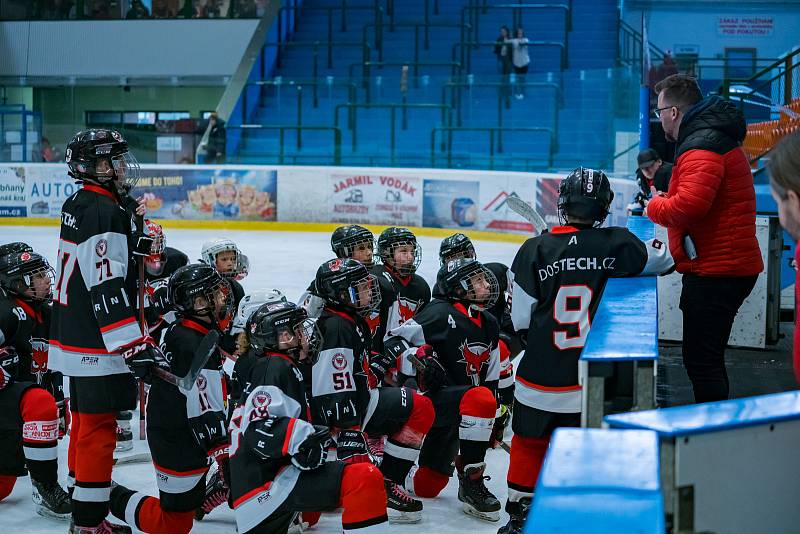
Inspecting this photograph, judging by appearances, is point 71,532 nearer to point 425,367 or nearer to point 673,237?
point 425,367

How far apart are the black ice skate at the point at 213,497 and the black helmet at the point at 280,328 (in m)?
0.95

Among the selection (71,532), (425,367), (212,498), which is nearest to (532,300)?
(425,367)

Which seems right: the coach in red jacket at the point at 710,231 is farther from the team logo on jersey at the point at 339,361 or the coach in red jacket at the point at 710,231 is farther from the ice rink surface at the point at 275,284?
the team logo on jersey at the point at 339,361

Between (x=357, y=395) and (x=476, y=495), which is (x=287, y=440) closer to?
(x=357, y=395)

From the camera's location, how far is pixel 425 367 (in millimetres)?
3959

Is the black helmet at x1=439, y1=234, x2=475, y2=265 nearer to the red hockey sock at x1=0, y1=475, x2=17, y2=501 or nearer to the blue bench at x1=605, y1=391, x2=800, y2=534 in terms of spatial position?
the red hockey sock at x1=0, y1=475, x2=17, y2=501

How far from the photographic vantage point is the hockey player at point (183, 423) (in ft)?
11.7

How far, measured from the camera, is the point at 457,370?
13.6ft

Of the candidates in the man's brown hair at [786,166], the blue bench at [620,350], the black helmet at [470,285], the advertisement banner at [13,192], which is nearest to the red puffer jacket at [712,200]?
the blue bench at [620,350]

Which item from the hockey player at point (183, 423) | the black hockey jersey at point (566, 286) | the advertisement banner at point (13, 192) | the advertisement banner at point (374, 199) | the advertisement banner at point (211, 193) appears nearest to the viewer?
the black hockey jersey at point (566, 286)

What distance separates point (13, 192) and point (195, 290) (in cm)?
1268

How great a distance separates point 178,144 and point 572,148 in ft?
19.3

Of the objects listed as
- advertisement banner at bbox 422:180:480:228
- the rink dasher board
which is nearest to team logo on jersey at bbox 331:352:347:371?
the rink dasher board

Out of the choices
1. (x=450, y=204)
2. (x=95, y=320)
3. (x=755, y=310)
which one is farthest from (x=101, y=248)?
(x=450, y=204)
